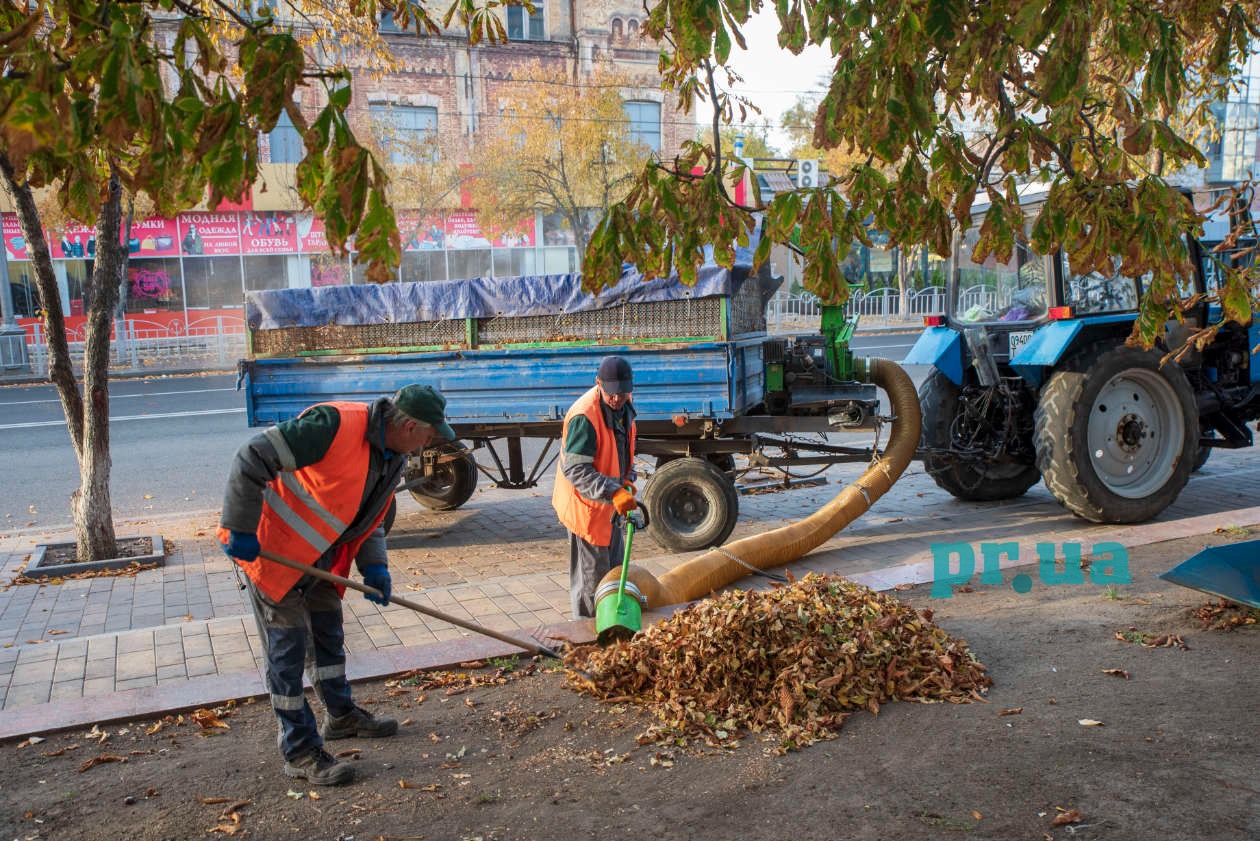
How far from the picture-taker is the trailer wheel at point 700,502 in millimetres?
6980

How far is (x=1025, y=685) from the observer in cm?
456

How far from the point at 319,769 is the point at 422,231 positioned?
2553 cm

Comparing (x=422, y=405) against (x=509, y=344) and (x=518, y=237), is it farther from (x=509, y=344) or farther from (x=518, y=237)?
(x=518, y=237)

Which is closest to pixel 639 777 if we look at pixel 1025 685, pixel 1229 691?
pixel 1025 685

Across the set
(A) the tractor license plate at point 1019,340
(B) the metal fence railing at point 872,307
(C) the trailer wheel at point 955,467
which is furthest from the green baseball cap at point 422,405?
(B) the metal fence railing at point 872,307

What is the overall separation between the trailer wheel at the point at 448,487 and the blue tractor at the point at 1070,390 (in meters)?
3.73

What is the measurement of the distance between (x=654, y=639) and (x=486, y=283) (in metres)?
3.66

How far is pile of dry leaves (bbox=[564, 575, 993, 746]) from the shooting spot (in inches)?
165

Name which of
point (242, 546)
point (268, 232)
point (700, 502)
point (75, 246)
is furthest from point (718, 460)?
point (75, 246)

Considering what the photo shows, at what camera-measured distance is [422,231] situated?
28078 mm

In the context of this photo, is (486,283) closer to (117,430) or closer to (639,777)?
(639,777)

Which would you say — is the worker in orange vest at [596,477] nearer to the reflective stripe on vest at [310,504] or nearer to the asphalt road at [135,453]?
the reflective stripe on vest at [310,504]

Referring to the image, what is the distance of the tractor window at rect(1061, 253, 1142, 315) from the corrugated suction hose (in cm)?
147

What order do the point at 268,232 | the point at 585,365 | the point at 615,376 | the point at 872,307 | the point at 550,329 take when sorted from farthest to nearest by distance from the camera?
the point at 872,307 → the point at 268,232 → the point at 550,329 → the point at 585,365 → the point at 615,376
